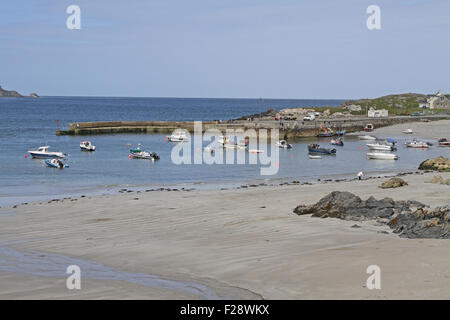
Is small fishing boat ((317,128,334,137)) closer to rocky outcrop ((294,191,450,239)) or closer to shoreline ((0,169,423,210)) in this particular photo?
shoreline ((0,169,423,210))

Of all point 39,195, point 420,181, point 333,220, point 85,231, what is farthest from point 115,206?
point 420,181

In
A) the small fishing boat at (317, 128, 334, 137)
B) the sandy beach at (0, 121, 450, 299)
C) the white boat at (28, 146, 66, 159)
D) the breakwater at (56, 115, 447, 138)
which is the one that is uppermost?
the breakwater at (56, 115, 447, 138)

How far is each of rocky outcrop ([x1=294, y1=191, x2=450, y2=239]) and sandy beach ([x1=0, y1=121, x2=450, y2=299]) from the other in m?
0.63

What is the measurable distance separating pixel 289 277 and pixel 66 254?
790 centimetres

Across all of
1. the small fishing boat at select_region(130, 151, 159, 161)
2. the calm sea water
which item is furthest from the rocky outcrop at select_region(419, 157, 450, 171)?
the small fishing boat at select_region(130, 151, 159, 161)

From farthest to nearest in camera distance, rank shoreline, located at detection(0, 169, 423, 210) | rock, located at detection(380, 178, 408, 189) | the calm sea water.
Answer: the calm sea water < shoreline, located at detection(0, 169, 423, 210) < rock, located at detection(380, 178, 408, 189)

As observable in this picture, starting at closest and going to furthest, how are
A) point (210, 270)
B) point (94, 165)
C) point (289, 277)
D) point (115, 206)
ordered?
point (289, 277) → point (210, 270) → point (115, 206) → point (94, 165)

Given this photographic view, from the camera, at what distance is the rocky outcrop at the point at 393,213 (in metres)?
19.7

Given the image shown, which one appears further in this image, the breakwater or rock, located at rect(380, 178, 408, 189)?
the breakwater

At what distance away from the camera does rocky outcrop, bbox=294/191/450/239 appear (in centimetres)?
1966

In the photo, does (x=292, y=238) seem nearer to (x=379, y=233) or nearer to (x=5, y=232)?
(x=379, y=233)

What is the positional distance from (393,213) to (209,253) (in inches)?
363
